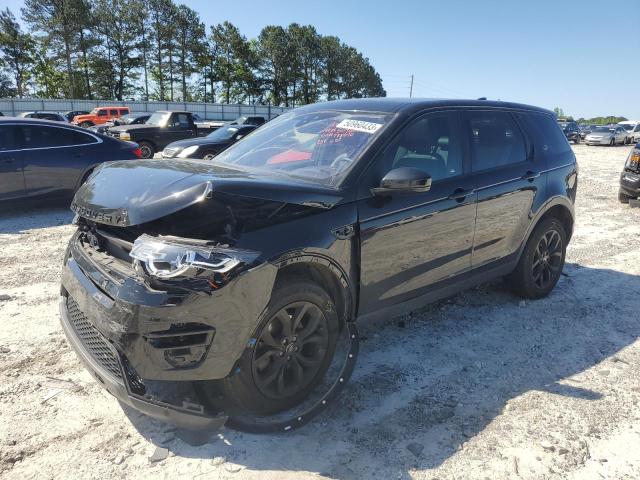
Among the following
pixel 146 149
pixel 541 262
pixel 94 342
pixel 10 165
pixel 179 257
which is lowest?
pixel 541 262

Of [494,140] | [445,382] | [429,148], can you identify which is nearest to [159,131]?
[494,140]

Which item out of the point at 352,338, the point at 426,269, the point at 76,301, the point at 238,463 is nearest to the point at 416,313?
the point at 426,269

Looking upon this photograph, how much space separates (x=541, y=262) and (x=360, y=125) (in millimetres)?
2531

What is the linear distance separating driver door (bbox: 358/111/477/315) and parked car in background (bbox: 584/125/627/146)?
1414 inches

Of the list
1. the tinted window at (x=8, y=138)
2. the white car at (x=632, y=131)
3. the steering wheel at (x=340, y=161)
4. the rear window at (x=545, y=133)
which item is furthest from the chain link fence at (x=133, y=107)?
the steering wheel at (x=340, y=161)

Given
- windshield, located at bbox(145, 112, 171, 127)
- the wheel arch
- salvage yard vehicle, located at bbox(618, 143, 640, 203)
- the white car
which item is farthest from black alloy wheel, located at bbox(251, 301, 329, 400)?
the white car

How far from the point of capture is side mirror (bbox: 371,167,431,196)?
284cm

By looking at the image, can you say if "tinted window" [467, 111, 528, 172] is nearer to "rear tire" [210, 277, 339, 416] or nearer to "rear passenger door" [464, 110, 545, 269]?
"rear passenger door" [464, 110, 545, 269]

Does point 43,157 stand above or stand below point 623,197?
above

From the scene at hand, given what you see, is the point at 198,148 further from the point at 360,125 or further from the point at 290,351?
the point at 290,351

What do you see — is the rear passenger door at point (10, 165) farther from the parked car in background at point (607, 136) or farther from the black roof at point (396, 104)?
the parked car in background at point (607, 136)

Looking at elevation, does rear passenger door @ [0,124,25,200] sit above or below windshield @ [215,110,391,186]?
below

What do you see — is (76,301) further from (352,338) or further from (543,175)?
(543,175)

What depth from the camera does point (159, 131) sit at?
52.5 feet
